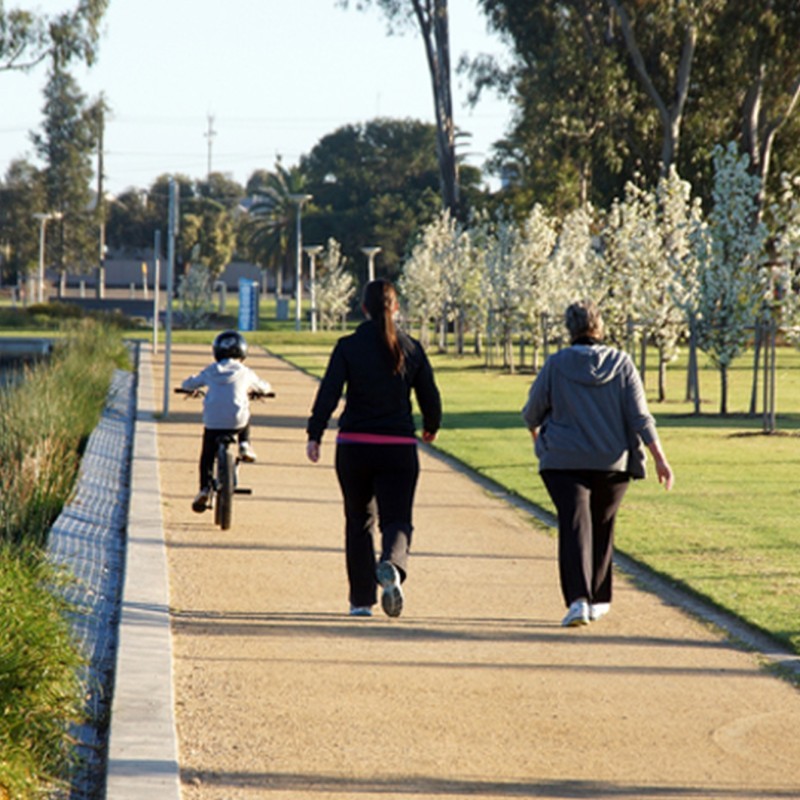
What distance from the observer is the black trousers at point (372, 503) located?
823 centimetres

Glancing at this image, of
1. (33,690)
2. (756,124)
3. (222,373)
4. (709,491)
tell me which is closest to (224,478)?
(222,373)

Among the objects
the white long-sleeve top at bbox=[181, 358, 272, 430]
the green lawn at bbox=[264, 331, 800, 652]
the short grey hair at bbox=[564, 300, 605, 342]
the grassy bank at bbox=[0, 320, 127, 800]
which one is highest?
the short grey hair at bbox=[564, 300, 605, 342]

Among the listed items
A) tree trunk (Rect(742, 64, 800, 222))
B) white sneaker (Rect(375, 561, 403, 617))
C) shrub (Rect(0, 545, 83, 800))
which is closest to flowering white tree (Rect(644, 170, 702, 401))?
tree trunk (Rect(742, 64, 800, 222))

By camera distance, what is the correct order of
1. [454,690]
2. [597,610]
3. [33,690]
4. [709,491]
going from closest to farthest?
[33,690] → [454,690] → [597,610] → [709,491]

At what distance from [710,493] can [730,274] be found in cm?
1077

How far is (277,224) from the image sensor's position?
94375mm

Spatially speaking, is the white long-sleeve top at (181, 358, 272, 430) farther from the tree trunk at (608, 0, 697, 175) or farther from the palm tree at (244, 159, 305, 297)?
the palm tree at (244, 159, 305, 297)

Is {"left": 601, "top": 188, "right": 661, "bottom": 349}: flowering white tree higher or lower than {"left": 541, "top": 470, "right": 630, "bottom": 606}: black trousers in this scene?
higher

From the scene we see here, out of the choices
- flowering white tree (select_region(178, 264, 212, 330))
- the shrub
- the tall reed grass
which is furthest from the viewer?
flowering white tree (select_region(178, 264, 212, 330))

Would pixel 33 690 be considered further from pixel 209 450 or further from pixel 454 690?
pixel 209 450

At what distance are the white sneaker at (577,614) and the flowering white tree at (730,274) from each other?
17.5 m

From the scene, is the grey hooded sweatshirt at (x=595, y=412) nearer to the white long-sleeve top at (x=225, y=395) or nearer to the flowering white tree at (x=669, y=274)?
the white long-sleeve top at (x=225, y=395)

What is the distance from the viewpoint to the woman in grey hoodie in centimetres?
815

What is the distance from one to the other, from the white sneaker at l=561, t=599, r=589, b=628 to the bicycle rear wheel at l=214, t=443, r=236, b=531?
408cm
